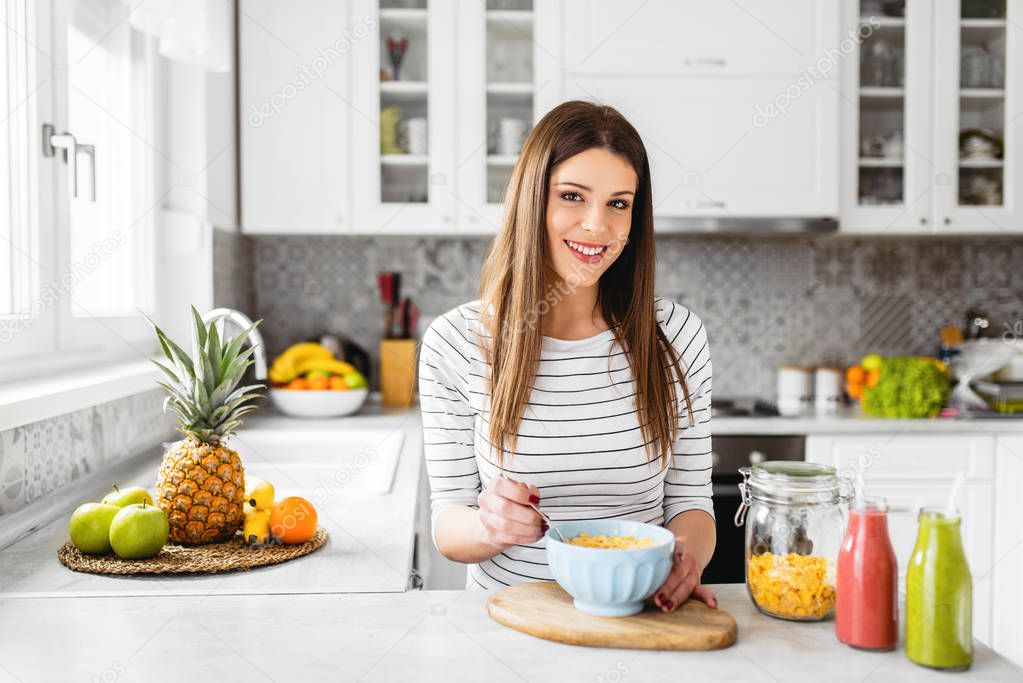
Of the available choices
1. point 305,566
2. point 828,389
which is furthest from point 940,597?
point 828,389

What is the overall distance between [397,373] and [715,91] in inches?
56.3

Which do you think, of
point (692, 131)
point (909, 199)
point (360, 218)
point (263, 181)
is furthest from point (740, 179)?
point (263, 181)

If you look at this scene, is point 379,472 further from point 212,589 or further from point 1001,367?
point 1001,367

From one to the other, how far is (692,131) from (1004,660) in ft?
7.26

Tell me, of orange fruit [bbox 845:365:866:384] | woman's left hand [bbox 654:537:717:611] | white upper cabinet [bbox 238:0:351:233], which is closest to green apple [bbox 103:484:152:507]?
woman's left hand [bbox 654:537:717:611]

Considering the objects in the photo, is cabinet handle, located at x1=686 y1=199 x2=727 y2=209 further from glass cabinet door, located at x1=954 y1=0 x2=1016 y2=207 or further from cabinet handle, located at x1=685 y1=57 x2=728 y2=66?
glass cabinet door, located at x1=954 y1=0 x2=1016 y2=207

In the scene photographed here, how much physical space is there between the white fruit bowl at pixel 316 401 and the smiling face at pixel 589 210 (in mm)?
1488

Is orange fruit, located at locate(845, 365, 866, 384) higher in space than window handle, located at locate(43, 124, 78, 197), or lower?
lower

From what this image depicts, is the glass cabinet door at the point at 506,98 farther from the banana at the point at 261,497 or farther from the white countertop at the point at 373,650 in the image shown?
the white countertop at the point at 373,650

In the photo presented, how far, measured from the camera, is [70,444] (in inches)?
64.2

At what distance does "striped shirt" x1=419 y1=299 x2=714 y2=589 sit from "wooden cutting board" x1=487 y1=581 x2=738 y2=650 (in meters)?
0.36

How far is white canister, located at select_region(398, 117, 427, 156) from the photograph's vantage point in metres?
2.86

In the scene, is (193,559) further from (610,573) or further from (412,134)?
(412,134)

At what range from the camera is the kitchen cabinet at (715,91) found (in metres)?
2.81
